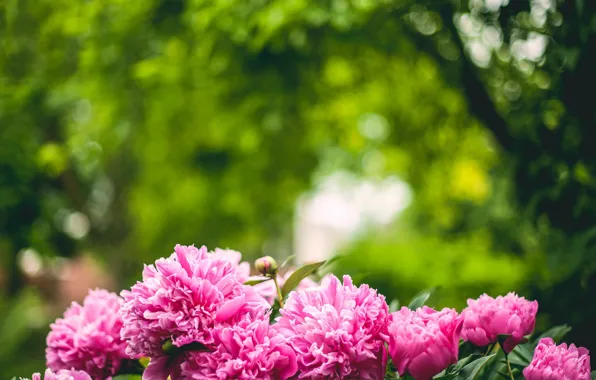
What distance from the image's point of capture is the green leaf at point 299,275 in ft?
4.15

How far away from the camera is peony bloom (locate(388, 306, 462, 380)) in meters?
1.03

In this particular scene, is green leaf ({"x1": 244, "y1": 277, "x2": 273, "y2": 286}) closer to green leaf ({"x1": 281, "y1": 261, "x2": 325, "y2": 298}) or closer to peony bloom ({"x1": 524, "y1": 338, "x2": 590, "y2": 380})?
green leaf ({"x1": 281, "y1": 261, "x2": 325, "y2": 298})

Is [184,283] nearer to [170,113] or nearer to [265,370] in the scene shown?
[265,370]

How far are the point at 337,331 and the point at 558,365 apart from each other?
434mm

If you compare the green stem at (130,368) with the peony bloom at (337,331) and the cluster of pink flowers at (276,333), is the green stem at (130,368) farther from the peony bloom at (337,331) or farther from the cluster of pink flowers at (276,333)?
the peony bloom at (337,331)

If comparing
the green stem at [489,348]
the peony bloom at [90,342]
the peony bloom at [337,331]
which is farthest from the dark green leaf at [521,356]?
the peony bloom at [90,342]

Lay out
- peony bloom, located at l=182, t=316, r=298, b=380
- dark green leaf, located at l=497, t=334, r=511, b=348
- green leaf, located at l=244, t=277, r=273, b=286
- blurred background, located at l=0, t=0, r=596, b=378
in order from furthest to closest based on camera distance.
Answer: blurred background, located at l=0, t=0, r=596, b=378 → green leaf, located at l=244, t=277, r=273, b=286 → dark green leaf, located at l=497, t=334, r=511, b=348 → peony bloom, located at l=182, t=316, r=298, b=380

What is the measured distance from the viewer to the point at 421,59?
3.41 m

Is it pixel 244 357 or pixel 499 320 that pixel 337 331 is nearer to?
pixel 244 357

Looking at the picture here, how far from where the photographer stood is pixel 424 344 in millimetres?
1033

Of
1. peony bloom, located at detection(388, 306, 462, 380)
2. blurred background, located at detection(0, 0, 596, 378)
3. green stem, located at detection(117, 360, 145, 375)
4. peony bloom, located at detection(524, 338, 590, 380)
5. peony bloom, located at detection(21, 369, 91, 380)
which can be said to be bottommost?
peony bloom, located at detection(524, 338, 590, 380)

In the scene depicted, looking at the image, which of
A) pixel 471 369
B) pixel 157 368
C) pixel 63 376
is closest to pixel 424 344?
pixel 471 369

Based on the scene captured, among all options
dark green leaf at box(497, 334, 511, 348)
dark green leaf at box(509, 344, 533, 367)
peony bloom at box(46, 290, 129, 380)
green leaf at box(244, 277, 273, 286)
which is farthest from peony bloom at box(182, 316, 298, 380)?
dark green leaf at box(509, 344, 533, 367)

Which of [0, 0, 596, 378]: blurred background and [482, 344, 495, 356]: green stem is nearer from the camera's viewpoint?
[482, 344, 495, 356]: green stem
